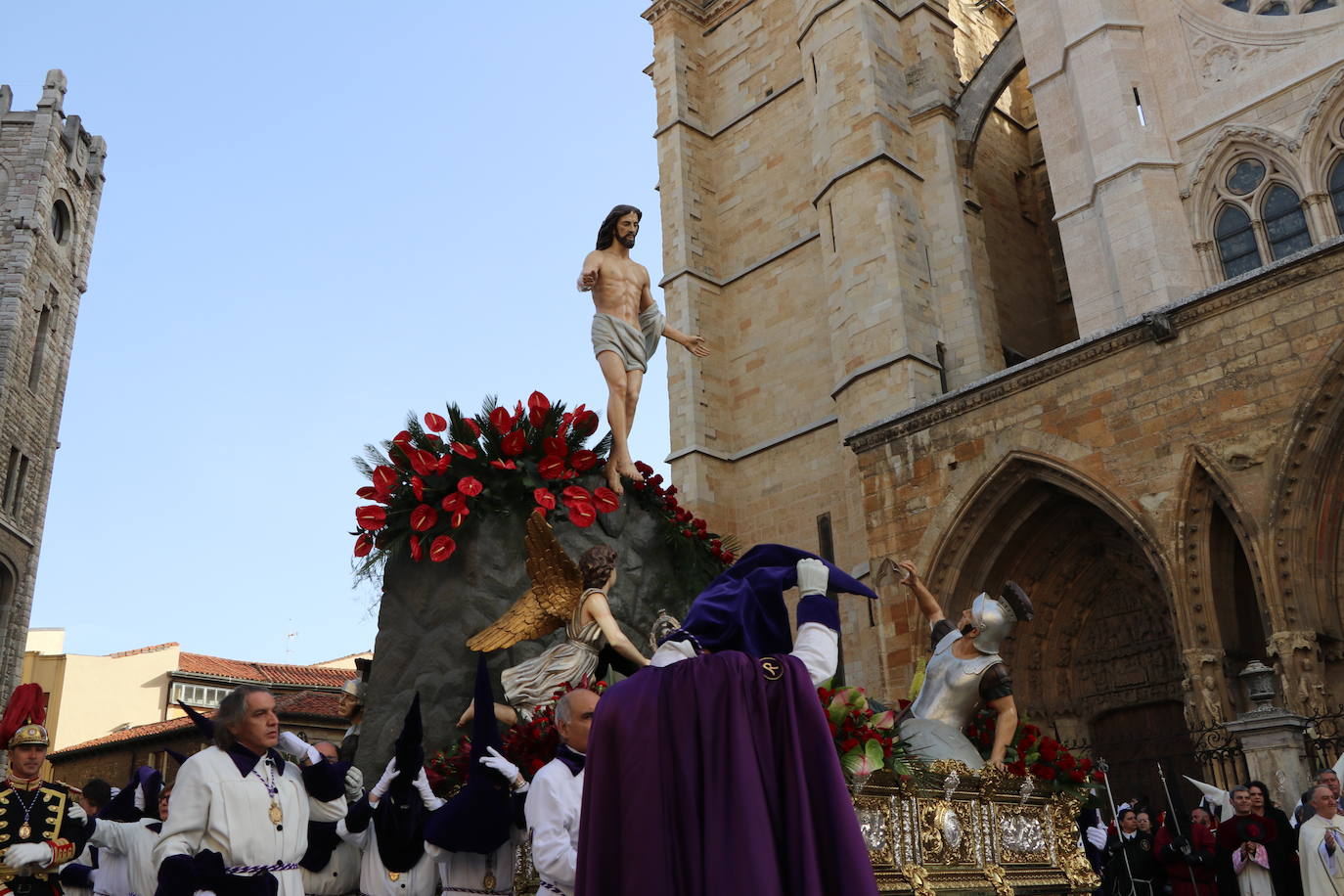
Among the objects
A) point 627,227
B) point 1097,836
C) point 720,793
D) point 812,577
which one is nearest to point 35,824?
point 720,793

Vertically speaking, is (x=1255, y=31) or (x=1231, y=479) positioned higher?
(x=1255, y=31)

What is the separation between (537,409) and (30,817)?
3590 mm

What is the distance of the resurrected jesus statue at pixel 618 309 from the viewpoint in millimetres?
7676

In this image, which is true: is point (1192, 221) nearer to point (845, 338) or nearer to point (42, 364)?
point (845, 338)

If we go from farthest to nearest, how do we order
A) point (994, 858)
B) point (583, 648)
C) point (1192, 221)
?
point (1192, 221) < point (583, 648) < point (994, 858)

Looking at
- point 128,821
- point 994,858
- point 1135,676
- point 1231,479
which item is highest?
point 1231,479

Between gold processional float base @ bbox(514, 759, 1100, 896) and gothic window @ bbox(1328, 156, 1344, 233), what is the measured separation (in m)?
12.0

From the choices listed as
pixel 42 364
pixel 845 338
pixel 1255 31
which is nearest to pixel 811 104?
pixel 845 338

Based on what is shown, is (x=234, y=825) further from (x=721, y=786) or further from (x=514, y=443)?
(x=514, y=443)

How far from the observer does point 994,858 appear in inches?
179

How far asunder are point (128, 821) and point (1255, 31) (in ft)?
51.7

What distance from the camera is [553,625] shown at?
6035mm

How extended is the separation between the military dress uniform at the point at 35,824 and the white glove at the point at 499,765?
1781 millimetres

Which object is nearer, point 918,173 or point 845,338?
point 845,338
